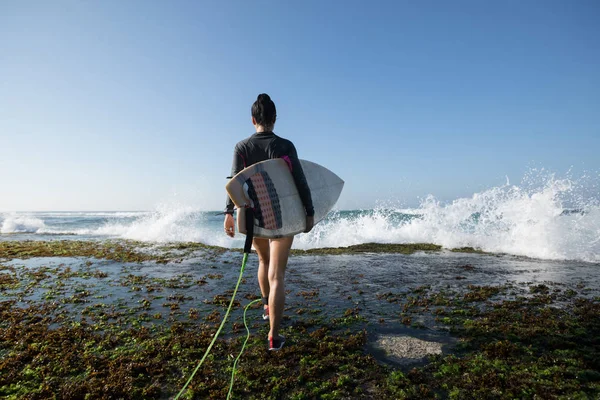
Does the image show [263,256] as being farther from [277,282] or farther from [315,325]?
[315,325]

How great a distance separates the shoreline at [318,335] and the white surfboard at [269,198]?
4.44ft

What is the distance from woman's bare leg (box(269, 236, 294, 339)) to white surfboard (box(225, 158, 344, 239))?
0.12m

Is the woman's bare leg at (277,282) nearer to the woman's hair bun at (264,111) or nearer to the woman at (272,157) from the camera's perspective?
the woman at (272,157)

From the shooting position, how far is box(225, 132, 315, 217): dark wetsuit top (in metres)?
3.35

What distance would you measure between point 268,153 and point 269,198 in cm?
52

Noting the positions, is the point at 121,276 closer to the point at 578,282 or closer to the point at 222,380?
the point at 222,380

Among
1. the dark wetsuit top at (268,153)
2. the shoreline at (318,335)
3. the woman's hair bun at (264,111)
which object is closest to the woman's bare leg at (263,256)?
the shoreline at (318,335)

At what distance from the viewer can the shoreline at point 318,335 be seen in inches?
103

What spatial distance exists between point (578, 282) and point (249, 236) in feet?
23.4

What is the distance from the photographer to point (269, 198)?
3.48 meters

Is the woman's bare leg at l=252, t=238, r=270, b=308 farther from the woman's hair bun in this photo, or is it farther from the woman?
the woman's hair bun

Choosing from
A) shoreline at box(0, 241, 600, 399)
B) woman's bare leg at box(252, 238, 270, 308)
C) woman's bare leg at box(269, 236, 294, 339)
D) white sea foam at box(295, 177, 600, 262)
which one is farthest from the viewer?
white sea foam at box(295, 177, 600, 262)

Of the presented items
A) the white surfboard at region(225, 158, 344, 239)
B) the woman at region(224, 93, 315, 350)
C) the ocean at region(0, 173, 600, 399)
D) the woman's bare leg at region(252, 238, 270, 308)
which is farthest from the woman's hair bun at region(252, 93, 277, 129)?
the ocean at region(0, 173, 600, 399)

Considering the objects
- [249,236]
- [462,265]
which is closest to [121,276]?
[249,236]
